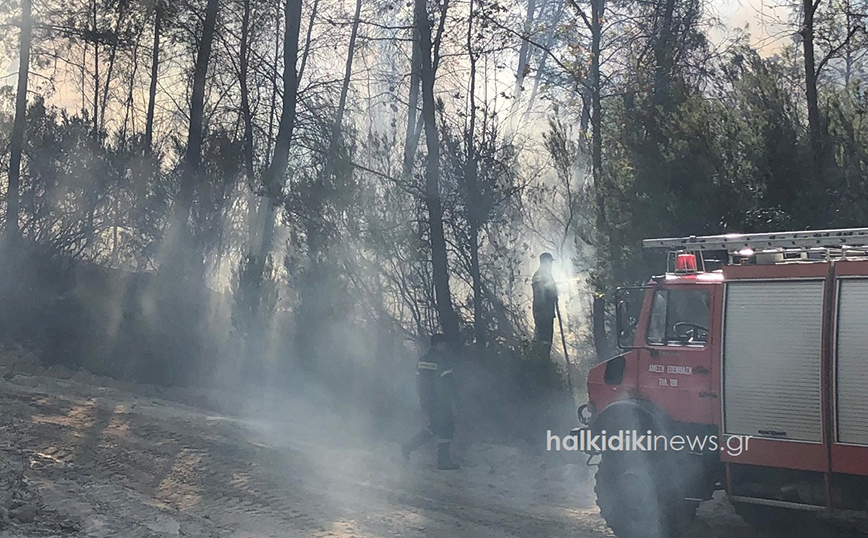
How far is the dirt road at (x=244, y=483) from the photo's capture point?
7.34 meters

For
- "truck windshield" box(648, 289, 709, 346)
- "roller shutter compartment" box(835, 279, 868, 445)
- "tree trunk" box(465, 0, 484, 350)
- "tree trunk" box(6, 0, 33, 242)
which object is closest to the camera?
"roller shutter compartment" box(835, 279, 868, 445)

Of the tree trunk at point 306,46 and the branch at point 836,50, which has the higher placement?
the tree trunk at point 306,46

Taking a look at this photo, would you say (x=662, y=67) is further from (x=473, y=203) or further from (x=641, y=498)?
(x=641, y=498)

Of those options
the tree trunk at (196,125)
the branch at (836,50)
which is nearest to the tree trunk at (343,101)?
the tree trunk at (196,125)

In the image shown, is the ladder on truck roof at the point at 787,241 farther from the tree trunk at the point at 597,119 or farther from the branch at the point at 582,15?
the branch at the point at 582,15

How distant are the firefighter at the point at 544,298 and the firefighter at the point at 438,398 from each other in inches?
113

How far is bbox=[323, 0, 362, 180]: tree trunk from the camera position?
1394cm

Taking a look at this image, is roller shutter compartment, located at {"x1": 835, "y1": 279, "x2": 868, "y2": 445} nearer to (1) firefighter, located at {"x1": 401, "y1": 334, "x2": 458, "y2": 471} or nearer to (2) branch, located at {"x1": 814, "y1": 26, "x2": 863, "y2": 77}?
(1) firefighter, located at {"x1": 401, "y1": 334, "x2": 458, "y2": 471}

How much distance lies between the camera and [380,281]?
45.8 feet

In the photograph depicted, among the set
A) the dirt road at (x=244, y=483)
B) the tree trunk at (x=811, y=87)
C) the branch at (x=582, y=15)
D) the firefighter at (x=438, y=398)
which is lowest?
the dirt road at (x=244, y=483)

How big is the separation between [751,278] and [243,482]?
5.57 m

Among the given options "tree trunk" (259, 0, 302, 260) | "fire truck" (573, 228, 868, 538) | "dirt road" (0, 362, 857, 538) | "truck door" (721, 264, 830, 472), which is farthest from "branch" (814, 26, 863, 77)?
"tree trunk" (259, 0, 302, 260)

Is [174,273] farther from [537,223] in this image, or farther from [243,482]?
[243,482]

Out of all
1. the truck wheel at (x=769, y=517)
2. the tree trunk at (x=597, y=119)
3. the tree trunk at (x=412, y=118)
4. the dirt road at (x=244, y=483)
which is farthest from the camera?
the tree trunk at (x=412, y=118)
